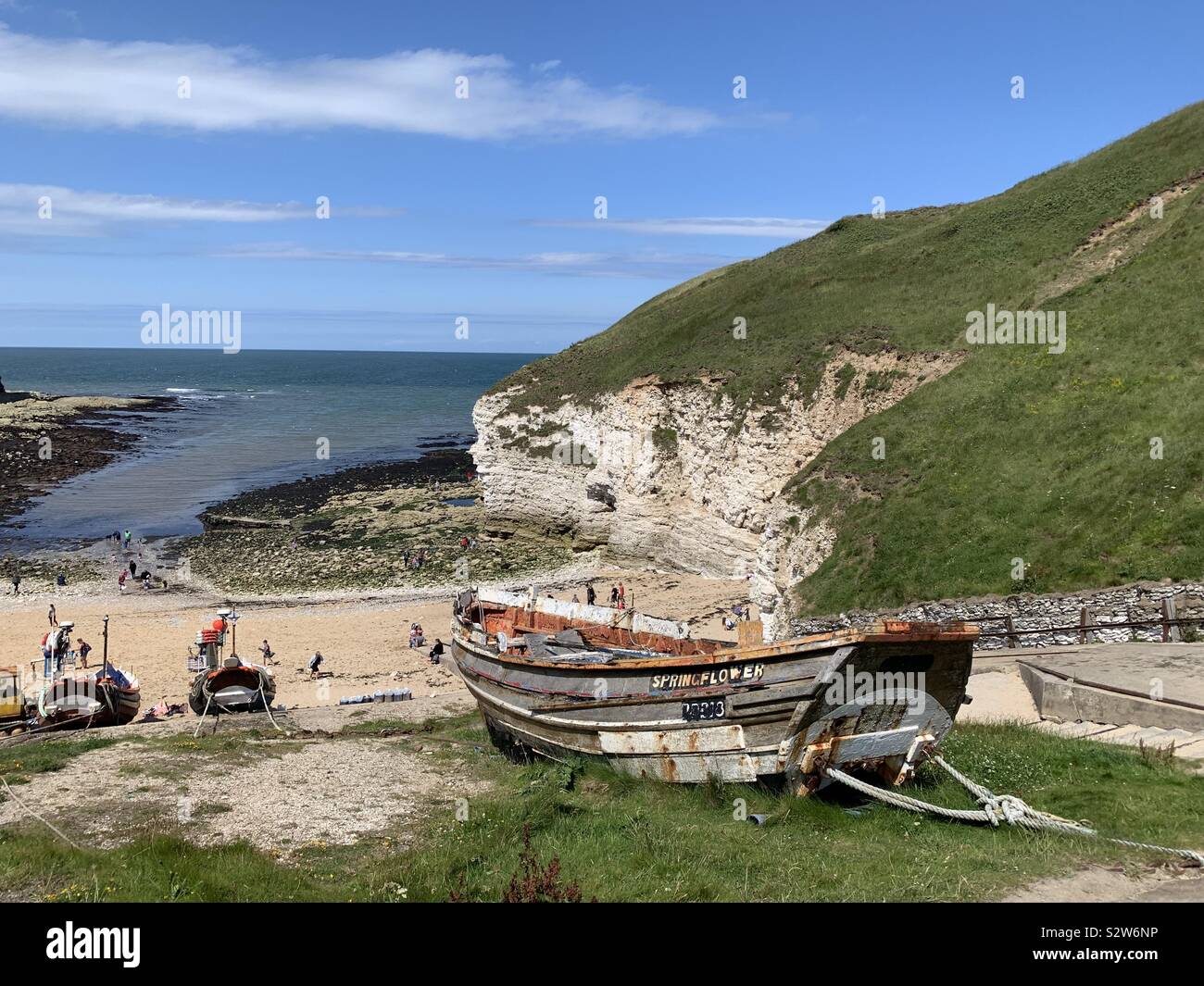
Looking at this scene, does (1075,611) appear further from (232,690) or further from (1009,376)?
(232,690)

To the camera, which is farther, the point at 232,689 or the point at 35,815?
the point at 232,689

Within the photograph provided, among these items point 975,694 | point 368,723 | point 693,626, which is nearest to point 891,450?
point 693,626

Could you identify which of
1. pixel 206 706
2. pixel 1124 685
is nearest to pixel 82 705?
pixel 206 706

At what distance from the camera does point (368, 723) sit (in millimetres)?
25234

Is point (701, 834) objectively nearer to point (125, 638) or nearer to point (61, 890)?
point (61, 890)

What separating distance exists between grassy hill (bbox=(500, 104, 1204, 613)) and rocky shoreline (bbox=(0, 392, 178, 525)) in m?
46.2

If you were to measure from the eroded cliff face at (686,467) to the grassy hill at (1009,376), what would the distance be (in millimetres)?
1793

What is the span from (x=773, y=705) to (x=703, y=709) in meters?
1.36

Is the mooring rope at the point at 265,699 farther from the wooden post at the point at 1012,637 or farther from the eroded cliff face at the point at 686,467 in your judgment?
the wooden post at the point at 1012,637

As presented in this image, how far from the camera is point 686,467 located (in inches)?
2168

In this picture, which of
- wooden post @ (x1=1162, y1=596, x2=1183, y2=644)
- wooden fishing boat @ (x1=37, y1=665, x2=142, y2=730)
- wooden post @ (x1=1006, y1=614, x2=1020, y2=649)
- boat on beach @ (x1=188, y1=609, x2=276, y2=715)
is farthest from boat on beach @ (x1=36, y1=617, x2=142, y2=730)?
wooden post @ (x1=1162, y1=596, x2=1183, y2=644)

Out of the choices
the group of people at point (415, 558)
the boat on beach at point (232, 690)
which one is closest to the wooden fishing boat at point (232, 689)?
the boat on beach at point (232, 690)

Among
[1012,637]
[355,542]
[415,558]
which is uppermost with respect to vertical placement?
[1012,637]

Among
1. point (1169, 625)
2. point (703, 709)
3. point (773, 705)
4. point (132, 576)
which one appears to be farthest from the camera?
point (132, 576)
